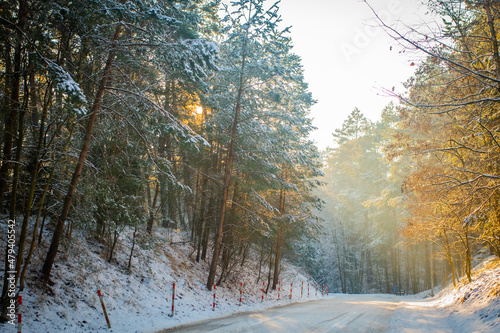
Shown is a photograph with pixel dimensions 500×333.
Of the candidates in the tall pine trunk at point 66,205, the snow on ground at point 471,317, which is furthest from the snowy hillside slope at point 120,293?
the snow on ground at point 471,317

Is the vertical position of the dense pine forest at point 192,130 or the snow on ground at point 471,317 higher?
the dense pine forest at point 192,130

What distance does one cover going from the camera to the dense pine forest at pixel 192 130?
5457mm

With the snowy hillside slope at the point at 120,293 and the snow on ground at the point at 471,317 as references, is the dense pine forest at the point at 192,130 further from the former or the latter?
the snow on ground at the point at 471,317

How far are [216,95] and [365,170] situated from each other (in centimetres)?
3013

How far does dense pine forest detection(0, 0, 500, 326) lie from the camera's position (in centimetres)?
546

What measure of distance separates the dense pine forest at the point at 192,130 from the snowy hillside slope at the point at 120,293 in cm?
49

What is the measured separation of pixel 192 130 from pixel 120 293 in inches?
225

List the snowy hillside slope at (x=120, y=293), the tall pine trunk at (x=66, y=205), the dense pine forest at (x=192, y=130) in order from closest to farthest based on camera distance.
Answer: the dense pine forest at (x=192, y=130)
the snowy hillside slope at (x=120, y=293)
the tall pine trunk at (x=66, y=205)

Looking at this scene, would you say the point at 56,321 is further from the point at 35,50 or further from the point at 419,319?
the point at 419,319

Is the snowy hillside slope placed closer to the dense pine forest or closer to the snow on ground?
the dense pine forest

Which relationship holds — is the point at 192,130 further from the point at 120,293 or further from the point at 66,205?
the point at 120,293

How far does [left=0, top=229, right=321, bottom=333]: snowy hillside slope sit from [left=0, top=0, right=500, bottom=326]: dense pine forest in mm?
488

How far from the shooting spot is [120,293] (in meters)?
8.32

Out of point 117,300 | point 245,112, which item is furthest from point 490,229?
point 117,300
